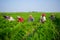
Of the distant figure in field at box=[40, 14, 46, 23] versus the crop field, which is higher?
the distant figure in field at box=[40, 14, 46, 23]

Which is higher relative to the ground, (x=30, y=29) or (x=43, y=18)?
(x=43, y=18)

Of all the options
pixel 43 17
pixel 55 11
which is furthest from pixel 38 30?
pixel 55 11

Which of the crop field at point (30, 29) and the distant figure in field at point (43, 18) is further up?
the distant figure in field at point (43, 18)

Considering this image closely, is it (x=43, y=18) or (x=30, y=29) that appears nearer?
(x=30, y=29)

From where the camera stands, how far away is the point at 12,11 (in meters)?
3.52

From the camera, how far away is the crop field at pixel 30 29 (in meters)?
3.40

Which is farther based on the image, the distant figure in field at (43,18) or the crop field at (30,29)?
the distant figure in field at (43,18)

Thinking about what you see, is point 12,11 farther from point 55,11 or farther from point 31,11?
point 55,11

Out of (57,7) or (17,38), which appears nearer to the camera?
(17,38)

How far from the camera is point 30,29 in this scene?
3.51 metres

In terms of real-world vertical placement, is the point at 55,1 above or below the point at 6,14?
above

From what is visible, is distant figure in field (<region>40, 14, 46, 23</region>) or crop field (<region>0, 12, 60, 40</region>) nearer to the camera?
crop field (<region>0, 12, 60, 40</region>)

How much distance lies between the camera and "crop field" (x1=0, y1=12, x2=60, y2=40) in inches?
134

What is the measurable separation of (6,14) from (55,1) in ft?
3.25
